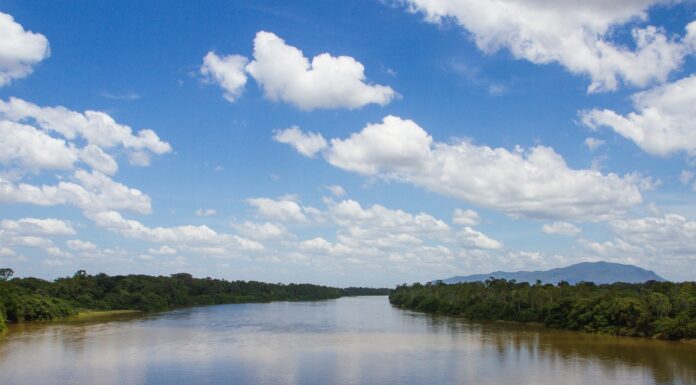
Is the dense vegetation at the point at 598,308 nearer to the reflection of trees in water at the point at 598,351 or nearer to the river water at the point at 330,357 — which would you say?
the reflection of trees in water at the point at 598,351

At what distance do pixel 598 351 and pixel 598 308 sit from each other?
15613 mm

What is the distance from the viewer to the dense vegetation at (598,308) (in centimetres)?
4991

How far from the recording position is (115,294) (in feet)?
317

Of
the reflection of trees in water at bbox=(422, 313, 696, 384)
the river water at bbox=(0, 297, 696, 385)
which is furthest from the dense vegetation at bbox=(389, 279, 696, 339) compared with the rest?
the river water at bbox=(0, 297, 696, 385)

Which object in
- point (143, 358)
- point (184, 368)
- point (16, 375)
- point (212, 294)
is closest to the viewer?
point (16, 375)

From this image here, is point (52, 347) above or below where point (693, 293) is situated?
below

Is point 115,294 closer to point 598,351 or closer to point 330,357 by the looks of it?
point 330,357

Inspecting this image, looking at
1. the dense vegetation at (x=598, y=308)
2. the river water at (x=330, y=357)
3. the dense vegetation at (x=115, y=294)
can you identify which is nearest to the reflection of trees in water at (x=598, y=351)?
the river water at (x=330, y=357)

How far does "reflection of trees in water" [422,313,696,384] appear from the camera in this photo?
3425 cm

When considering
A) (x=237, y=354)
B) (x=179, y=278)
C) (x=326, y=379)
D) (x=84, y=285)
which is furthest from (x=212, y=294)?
(x=326, y=379)

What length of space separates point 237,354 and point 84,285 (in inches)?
2714

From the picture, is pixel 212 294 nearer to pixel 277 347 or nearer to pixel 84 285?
pixel 84 285

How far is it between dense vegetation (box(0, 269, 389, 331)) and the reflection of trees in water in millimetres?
42635

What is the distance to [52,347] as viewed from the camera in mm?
41062
